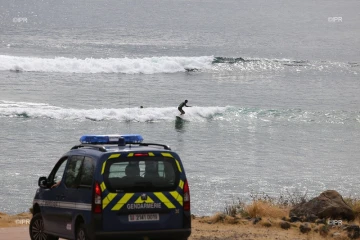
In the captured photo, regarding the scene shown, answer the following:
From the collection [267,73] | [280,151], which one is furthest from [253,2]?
[280,151]

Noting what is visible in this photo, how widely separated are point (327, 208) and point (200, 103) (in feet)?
105

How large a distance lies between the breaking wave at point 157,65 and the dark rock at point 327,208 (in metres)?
44.3

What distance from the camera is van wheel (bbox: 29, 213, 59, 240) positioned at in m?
13.8

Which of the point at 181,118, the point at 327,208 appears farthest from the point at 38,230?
the point at 181,118

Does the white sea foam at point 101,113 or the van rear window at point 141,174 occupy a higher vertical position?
the van rear window at point 141,174

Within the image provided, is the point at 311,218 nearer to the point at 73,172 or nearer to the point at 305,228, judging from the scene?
the point at 305,228

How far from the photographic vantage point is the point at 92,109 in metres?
44.1

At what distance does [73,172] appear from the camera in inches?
498

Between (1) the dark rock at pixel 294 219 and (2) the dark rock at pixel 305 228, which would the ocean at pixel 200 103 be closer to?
(1) the dark rock at pixel 294 219

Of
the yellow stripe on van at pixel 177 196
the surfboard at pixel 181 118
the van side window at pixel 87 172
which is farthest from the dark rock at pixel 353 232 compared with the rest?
the surfboard at pixel 181 118

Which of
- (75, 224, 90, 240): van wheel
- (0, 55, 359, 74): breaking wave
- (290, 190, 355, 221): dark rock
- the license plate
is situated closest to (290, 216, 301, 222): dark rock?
(290, 190, 355, 221): dark rock

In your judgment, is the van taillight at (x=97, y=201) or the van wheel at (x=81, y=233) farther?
the van wheel at (x=81, y=233)

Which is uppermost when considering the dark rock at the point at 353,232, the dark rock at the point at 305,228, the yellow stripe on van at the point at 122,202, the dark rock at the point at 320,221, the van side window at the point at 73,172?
the van side window at the point at 73,172

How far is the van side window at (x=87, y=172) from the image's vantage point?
1201cm
